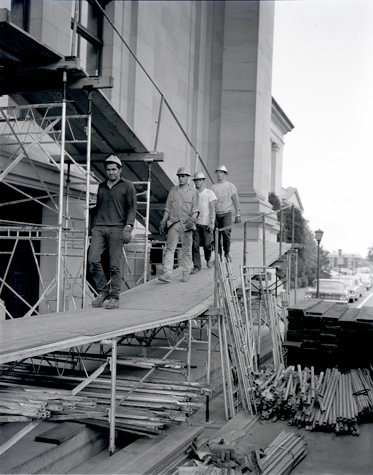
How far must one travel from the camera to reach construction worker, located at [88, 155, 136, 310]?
8188 millimetres

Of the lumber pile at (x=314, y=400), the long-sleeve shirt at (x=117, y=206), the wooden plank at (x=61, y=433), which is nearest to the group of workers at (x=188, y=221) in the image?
the long-sleeve shirt at (x=117, y=206)

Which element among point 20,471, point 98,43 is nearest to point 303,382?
point 20,471

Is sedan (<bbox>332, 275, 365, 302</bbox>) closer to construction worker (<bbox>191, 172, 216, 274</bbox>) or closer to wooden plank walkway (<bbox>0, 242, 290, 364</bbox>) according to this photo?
construction worker (<bbox>191, 172, 216, 274</bbox>)

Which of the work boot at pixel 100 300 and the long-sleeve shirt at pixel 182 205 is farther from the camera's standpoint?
the long-sleeve shirt at pixel 182 205

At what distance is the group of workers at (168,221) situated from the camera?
26.9ft

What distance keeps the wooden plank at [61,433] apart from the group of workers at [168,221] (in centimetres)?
253

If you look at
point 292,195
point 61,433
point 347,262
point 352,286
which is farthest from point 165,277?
point 347,262

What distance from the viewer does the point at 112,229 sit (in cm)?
823

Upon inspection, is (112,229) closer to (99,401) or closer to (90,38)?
(99,401)

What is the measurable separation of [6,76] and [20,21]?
12.6 ft

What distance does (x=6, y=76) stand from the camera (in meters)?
8.53

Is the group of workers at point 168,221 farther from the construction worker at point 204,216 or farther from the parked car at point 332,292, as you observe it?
the parked car at point 332,292

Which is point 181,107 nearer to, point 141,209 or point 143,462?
point 141,209

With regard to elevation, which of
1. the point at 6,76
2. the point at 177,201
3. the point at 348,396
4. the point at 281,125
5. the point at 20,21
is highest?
the point at 281,125
